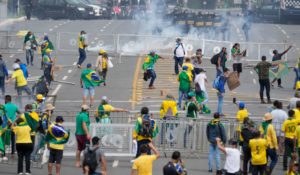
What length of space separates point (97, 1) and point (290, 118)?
54979 millimetres

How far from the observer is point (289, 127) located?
83.4ft

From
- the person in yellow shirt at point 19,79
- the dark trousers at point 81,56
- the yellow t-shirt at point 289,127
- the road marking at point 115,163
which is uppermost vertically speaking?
the dark trousers at point 81,56

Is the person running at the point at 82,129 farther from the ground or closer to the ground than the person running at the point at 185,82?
closer to the ground

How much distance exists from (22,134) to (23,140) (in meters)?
0.14

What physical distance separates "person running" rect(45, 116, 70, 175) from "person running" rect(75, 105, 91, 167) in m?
1.07

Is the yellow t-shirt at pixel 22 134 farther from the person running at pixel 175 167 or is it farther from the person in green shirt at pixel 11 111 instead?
the person running at pixel 175 167

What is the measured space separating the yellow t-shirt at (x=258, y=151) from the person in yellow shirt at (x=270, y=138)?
26.1 inches

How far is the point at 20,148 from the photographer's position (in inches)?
977

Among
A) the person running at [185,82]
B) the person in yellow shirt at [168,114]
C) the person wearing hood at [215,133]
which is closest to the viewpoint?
the person wearing hood at [215,133]

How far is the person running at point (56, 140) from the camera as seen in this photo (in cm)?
2436

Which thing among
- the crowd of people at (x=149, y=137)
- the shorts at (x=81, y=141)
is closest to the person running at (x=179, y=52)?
the crowd of people at (x=149, y=137)

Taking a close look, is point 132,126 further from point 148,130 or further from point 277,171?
point 277,171

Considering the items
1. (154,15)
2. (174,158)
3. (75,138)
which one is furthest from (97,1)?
(174,158)

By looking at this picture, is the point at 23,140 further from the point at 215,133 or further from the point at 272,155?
the point at 272,155
